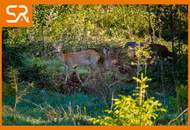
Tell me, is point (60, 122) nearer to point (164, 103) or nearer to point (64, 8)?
point (164, 103)

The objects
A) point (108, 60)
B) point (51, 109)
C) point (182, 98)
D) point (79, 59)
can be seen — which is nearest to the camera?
point (182, 98)

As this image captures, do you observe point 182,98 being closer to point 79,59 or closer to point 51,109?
point 51,109

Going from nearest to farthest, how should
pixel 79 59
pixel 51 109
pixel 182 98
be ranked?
pixel 182 98 < pixel 51 109 < pixel 79 59

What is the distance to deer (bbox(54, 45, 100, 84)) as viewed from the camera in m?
11.1

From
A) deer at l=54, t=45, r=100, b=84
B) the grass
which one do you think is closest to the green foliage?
the grass

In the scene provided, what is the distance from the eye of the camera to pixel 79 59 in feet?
36.4

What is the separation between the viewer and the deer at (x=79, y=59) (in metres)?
11.1

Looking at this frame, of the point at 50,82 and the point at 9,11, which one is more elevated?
the point at 9,11

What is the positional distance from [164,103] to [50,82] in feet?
8.03

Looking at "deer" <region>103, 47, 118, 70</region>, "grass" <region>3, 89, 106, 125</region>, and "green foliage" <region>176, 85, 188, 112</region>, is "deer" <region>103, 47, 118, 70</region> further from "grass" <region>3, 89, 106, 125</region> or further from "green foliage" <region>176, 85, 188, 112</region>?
"green foliage" <region>176, 85, 188, 112</region>

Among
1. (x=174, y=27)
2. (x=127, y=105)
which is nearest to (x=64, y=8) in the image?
(x=174, y=27)

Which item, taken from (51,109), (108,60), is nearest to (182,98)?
(51,109)

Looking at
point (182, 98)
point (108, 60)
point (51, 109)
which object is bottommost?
point (51, 109)

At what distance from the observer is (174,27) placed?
10219 mm
